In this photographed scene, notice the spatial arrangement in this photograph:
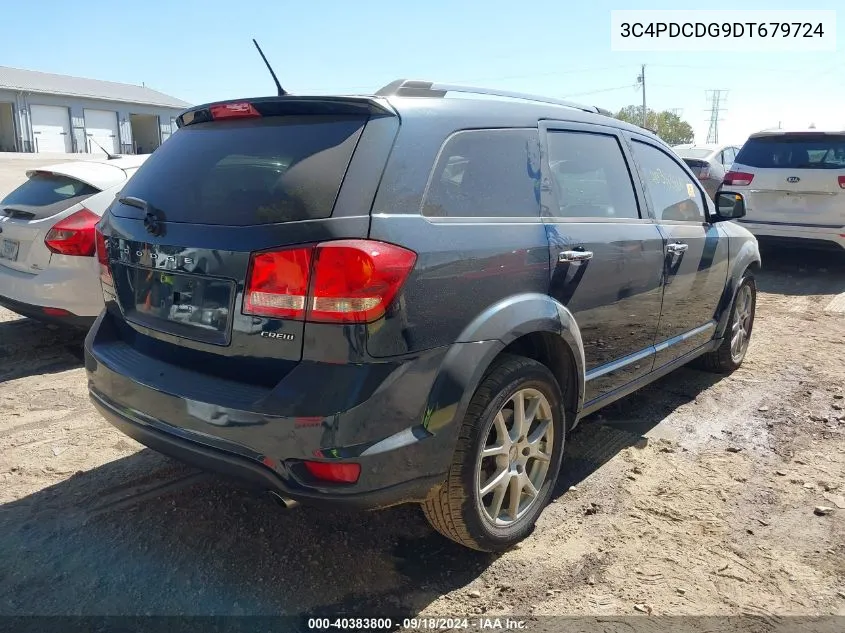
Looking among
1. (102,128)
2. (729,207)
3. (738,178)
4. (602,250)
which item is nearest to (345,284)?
(602,250)

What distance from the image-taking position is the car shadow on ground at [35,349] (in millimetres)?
5043

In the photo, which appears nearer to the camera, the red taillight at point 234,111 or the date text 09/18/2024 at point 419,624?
the date text 09/18/2024 at point 419,624

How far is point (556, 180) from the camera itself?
3.17 metres

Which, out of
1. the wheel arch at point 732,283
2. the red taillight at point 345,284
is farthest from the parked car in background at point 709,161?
the red taillight at point 345,284

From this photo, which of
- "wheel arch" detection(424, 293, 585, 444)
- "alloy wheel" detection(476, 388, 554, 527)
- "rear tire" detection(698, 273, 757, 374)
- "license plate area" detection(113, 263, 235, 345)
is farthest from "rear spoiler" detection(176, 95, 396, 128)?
"rear tire" detection(698, 273, 757, 374)

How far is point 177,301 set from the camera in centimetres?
259

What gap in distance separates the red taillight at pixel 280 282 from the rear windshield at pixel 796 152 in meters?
8.29

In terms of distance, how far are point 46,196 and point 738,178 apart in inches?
316

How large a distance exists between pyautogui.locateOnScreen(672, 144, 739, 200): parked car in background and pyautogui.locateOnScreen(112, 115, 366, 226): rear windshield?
10767 mm

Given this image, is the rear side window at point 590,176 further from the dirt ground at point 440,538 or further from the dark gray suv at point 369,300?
the dirt ground at point 440,538

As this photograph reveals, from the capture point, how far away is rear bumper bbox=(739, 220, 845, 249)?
830 cm

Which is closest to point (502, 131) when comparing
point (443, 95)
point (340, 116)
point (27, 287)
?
point (443, 95)

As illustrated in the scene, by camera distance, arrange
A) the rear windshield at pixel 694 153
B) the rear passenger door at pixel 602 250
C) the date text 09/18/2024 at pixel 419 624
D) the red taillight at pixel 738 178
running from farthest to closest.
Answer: the rear windshield at pixel 694 153, the red taillight at pixel 738 178, the rear passenger door at pixel 602 250, the date text 09/18/2024 at pixel 419 624

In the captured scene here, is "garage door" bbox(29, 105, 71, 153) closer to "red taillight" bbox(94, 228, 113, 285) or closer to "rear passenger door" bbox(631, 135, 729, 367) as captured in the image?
"red taillight" bbox(94, 228, 113, 285)
